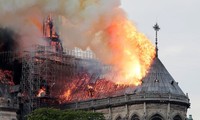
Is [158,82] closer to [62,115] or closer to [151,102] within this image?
[151,102]

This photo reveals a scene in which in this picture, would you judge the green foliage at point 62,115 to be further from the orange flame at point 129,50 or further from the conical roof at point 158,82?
the orange flame at point 129,50

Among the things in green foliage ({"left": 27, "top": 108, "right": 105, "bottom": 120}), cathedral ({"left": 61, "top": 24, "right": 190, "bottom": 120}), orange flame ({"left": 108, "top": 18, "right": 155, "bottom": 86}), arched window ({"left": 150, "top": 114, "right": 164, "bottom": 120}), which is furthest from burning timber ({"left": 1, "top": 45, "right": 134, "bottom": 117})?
green foliage ({"left": 27, "top": 108, "right": 105, "bottom": 120})

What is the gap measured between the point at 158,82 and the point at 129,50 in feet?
24.9

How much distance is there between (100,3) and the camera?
160500 millimetres

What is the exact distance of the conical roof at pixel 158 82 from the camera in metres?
164

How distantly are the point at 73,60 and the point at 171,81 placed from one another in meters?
23.0

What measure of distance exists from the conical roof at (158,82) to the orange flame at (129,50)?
1.20 m

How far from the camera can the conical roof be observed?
164000 millimetres

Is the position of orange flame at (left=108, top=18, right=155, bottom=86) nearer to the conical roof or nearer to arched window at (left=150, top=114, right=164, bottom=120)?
the conical roof

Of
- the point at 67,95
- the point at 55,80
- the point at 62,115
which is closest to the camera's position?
the point at 62,115

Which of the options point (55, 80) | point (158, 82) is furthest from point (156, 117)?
point (55, 80)

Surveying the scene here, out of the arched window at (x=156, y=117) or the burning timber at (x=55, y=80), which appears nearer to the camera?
the arched window at (x=156, y=117)

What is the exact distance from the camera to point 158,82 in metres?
166

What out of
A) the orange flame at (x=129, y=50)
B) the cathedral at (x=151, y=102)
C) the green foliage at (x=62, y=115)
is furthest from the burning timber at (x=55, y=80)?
the green foliage at (x=62, y=115)
